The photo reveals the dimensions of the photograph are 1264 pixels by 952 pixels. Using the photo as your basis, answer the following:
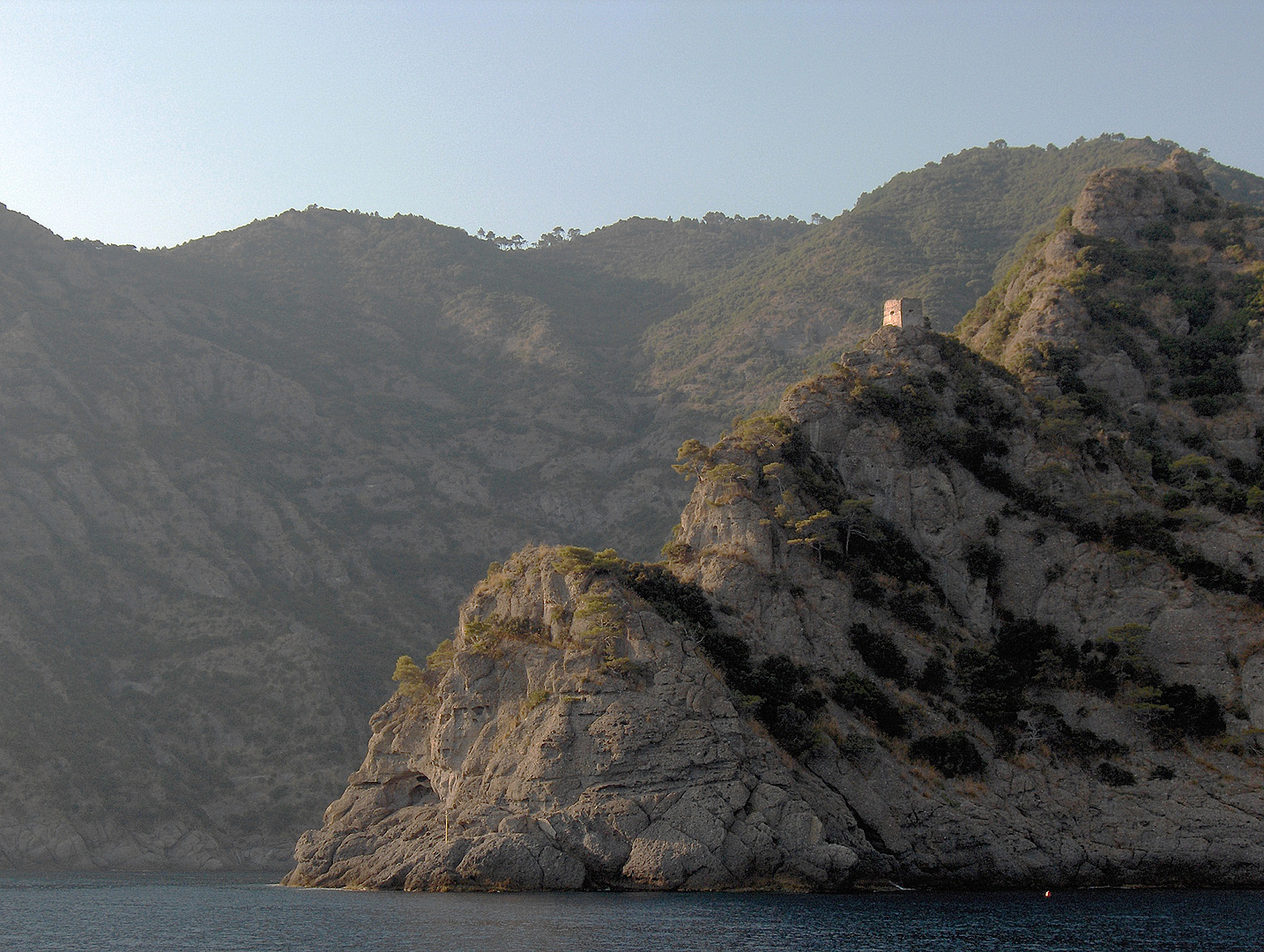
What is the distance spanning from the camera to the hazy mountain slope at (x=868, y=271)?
159125 millimetres

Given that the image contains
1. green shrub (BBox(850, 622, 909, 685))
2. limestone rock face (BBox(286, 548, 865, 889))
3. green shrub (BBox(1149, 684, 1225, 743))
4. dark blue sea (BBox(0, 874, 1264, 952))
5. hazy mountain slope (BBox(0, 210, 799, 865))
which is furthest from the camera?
hazy mountain slope (BBox(0, 210, 799, 865))

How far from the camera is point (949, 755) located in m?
65.6

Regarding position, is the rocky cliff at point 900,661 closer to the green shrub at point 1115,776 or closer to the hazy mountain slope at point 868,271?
the green shrub at point 1115,776

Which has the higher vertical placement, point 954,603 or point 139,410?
point 139,410

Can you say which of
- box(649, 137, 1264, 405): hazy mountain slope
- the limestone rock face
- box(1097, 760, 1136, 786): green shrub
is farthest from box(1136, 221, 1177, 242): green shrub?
the limestone rock face

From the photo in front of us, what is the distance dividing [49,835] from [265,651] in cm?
2739

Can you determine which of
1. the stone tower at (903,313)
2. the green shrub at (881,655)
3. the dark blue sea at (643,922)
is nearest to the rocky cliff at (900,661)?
the green shrub at (881,655)

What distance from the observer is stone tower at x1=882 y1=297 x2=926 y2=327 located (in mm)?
88688

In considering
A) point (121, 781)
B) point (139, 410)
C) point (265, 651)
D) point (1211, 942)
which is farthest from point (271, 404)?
point (1211, 942)

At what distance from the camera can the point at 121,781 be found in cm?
10188

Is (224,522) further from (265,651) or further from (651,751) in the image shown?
(651,751)

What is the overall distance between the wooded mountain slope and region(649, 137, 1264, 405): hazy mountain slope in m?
0.68

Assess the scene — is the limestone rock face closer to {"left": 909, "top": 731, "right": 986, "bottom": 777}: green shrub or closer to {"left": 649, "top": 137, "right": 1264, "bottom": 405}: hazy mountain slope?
{"left": 909, "top": 731, "right": 986, "bottom": 777}: green shrub

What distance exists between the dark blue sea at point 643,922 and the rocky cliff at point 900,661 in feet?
9.24
